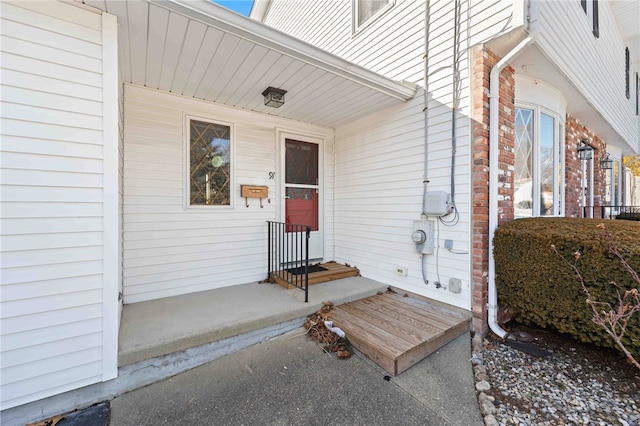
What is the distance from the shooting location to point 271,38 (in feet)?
7.78

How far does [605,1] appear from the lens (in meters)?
5.56

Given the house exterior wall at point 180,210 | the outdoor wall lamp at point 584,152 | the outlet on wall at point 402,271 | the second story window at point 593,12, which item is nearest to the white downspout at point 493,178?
the outlet on wall at point 402,271

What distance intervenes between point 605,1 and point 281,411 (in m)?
9.00

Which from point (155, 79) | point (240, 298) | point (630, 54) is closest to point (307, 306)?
point (240, 298)

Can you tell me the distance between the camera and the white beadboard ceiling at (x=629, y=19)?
5867mm

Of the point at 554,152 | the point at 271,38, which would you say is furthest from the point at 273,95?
the point at 554,152

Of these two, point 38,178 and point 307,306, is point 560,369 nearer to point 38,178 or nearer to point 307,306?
point 307,306

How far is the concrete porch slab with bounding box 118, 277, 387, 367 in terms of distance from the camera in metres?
2.26

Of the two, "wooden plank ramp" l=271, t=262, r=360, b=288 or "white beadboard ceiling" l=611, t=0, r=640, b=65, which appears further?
"white beadboard ceiling" l=611, t=0, r=640, b=65

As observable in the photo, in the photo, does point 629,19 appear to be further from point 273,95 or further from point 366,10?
point 273,95

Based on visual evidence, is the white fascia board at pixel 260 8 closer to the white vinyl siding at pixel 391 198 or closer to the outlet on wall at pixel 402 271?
the white vinyl siding at pixel 391 198

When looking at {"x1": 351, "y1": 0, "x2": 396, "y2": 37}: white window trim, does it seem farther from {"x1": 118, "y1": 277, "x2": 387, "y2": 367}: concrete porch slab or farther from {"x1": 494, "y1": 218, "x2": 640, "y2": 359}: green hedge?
{"x1": 118, "y1": 277, "x2": 387, "y2": 367}: concrete porch slab

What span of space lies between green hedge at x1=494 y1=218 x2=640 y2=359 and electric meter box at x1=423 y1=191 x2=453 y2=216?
1.79 feet

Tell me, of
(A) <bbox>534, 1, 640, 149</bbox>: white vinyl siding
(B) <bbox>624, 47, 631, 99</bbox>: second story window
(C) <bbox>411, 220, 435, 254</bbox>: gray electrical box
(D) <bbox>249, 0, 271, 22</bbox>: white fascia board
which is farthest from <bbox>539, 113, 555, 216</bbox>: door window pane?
Answer: (D) <bbox>249, 0, 271, 22</bbox>: white fascia board
